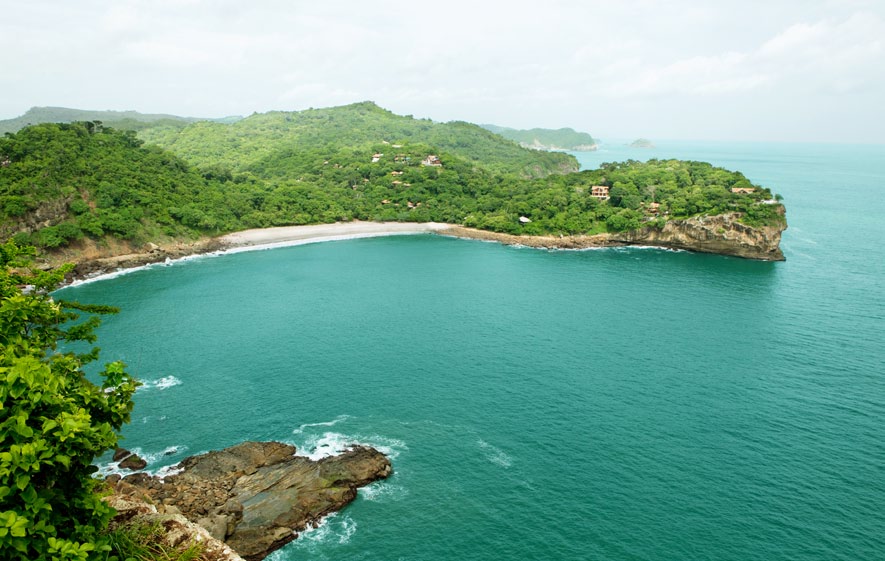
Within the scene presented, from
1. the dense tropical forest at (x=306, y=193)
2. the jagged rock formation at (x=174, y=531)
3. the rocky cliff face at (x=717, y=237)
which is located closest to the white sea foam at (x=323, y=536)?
the jagged rock formation at (x=174, y=531)

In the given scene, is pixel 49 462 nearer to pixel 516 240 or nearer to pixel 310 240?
pixel 310 240

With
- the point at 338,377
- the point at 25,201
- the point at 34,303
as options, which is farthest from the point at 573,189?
the point at 34,303

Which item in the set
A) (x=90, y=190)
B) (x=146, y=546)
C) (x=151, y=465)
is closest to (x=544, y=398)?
(x=151, y=465)

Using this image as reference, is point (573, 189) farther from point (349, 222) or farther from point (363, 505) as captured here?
point (363, 505)

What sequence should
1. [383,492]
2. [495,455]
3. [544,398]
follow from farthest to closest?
[544,398]
[495,455]
[383,492]

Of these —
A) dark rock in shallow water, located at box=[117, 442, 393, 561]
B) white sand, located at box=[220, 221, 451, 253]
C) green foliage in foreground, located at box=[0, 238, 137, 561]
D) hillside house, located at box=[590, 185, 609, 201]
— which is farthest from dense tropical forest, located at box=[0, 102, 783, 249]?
green foliage in foreground, located at box=[0, 238, 137, 561]

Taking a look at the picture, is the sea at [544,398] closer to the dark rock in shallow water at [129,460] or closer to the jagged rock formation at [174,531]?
the dark rock in shallow water at [129,460]

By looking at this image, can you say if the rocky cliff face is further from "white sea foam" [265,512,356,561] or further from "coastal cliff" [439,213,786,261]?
"white sea foam" [265,512,356,561]
